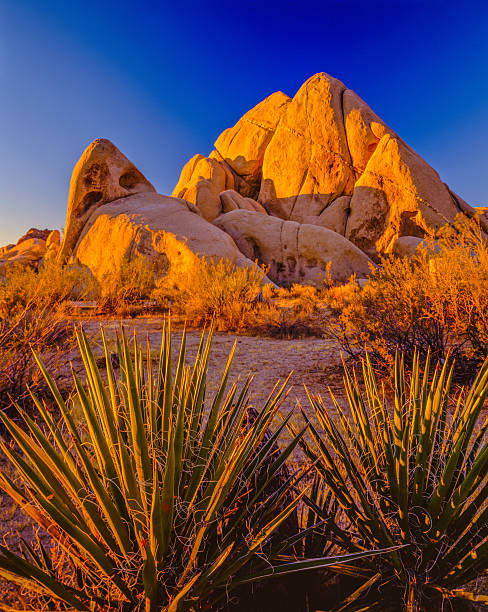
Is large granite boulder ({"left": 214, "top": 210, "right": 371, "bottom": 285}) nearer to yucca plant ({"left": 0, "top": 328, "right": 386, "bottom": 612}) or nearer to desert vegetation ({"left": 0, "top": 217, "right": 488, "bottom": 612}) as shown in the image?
desert vegetation ({"left": 0, "top": 217, "right": 488, "bottom": 612})

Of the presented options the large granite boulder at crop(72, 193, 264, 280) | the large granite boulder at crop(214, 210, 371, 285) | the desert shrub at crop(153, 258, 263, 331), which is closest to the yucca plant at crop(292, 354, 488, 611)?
the desert shrub at crop(153, 258, 263, 331)

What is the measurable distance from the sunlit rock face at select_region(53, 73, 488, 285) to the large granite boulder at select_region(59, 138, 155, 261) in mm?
49

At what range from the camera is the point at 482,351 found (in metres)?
3.90

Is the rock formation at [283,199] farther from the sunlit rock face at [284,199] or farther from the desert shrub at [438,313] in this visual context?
the desert shrub at [438,313]

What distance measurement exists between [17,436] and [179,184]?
3609cm

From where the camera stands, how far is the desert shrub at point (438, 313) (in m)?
3.93

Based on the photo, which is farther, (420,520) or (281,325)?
(281,325)

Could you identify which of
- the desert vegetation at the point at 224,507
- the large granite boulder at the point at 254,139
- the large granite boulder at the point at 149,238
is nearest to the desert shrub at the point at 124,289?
the large granite boulder at the point at 149,238

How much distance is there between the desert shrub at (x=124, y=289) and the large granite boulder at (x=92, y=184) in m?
7.14

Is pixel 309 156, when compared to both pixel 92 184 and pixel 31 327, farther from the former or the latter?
pixel 31 327

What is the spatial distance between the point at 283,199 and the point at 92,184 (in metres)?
15.7

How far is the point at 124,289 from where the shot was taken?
10172 mm

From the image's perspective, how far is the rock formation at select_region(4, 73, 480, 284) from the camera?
15.4 meters

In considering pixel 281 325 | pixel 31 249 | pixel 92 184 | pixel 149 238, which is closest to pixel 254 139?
pixel 92 184
